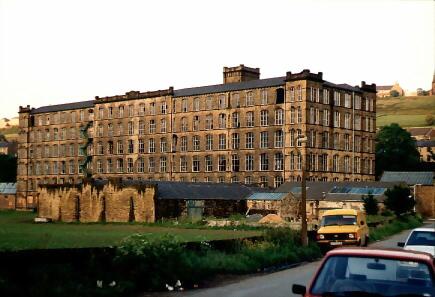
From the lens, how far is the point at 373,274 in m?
8.20

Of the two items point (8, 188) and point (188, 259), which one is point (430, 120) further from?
point (188, 259)

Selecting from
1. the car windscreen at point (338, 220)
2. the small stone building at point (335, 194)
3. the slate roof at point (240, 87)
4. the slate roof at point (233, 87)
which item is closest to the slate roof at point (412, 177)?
the small stone building at point (335, 194)

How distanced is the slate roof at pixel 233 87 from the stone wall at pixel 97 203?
88.1 feet

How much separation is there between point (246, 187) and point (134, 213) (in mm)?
16452

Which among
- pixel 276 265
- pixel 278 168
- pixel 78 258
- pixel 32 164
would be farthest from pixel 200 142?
pixel 78 258

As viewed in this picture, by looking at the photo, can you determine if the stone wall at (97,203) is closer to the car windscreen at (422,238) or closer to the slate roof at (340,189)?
the slate roof at (340,189)

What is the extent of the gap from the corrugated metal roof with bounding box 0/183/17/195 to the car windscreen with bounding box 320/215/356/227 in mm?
103528

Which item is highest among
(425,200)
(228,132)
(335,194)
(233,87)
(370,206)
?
(233,87)

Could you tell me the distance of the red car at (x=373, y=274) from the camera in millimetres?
7812

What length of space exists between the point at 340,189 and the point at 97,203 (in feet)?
95.8

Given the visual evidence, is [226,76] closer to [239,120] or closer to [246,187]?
[239,120]

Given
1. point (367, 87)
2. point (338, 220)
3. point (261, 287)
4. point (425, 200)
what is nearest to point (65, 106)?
point (367, 87)

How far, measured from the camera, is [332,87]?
306 ft

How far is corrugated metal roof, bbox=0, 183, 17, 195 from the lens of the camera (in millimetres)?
123625
